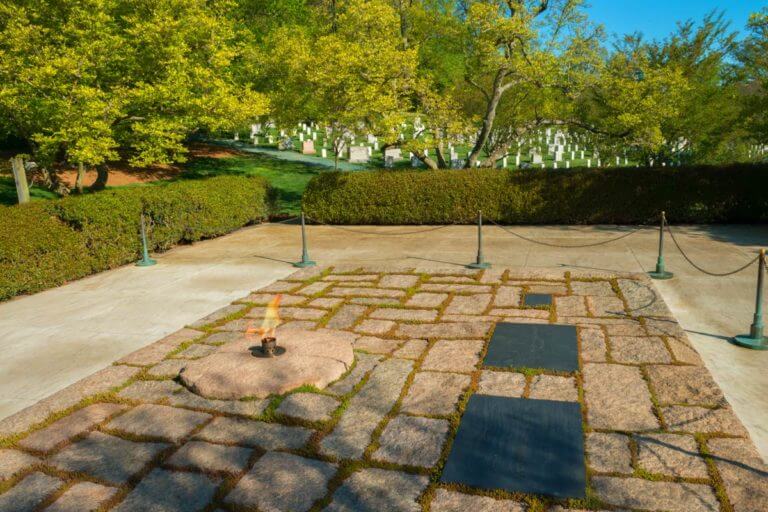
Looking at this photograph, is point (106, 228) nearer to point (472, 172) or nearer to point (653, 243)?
point (472, 172)

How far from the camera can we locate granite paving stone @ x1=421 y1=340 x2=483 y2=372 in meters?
6.19

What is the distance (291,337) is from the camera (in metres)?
6.75

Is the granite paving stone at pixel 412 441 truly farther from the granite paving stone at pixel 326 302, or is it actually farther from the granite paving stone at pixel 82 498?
the granite paving stone at pixel 326 302

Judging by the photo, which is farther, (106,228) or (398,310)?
(106,228)

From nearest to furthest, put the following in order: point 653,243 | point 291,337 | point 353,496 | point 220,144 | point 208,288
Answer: point 353,496 < point 291,337 < point 208,288 < point 653,243 < point 220,144

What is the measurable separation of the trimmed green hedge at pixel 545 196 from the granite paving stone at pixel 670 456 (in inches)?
465

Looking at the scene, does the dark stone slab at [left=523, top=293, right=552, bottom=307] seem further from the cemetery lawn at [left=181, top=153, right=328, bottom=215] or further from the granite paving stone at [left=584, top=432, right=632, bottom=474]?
the cemetery lawn at [left=181, top=153, right=328, bottom=215]

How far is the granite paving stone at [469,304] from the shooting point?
8.20 meters

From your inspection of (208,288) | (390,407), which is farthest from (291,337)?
(208,288)

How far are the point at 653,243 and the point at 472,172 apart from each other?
17.7ft

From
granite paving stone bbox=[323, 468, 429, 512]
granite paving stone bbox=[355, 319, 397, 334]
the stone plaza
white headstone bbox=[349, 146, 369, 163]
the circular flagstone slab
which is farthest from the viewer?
white headstone bbox=[349, 146, 369, 163]

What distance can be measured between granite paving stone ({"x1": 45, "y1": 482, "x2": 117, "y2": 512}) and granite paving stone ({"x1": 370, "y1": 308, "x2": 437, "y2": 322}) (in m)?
4.39

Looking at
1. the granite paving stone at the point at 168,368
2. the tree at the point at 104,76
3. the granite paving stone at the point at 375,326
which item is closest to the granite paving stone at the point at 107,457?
the granite paving stone at the point at 168,368

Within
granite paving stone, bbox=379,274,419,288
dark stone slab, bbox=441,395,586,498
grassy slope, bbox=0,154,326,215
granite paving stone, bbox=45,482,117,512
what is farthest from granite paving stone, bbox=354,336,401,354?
grassy slope, bbox=0,154,326,215
